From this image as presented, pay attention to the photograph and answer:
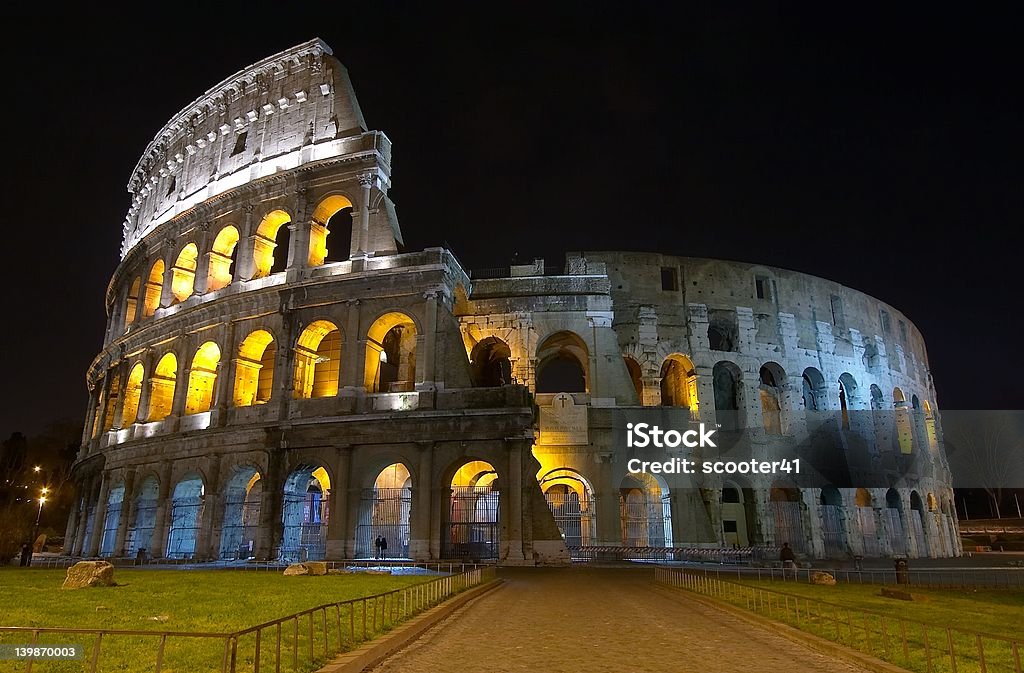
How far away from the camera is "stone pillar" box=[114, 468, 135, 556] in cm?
2692

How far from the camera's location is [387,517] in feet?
90.2

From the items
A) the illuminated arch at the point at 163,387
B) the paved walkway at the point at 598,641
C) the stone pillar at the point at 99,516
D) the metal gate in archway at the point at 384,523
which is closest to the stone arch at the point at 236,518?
the metal gate in archway at the point at 384,523

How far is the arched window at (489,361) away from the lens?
28.9 metres

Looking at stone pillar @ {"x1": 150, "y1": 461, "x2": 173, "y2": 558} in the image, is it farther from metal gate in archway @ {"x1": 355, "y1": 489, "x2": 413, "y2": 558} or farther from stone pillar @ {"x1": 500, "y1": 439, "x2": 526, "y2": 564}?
stone pillar @ {"x1": 500, "y1": 439, "x2": 526, "y2": 564}

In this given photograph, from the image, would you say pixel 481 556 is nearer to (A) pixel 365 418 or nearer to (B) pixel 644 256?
(A) pixel 365 418

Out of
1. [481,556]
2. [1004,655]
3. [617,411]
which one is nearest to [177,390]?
[481,556]

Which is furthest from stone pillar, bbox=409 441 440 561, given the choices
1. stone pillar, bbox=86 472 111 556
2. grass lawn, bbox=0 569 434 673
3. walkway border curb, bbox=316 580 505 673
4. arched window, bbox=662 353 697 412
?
stone pillar, bbox=86 472 111 556

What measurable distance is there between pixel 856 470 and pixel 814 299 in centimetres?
842

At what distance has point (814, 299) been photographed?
34.4 metres

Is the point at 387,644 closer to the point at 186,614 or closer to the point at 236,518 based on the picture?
the point at 186,614

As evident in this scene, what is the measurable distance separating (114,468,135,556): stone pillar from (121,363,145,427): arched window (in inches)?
143

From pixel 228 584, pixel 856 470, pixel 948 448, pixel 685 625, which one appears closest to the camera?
pixel 685 625

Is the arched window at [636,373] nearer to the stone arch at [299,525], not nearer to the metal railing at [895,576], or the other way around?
the metal railing at [895,576]

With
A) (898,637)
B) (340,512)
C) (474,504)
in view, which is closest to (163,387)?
(340,512)
